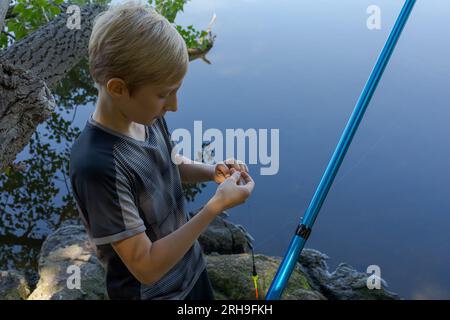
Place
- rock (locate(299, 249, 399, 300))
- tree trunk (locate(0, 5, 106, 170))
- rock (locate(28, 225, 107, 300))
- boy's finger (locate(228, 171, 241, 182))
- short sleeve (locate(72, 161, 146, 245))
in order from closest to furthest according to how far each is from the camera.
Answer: short sleeve (locate(72, 161, 146, 245)) → boy's finger (locate(228, 171, 241, 182)) → tree trunk (locate(0, 5, 106, 170)) → rock (locate(28, 225, 107, 300)) → rock (locate(299, 249, 399, 300))

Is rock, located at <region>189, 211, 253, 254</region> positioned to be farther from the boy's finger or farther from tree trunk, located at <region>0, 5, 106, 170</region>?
the boy's finger

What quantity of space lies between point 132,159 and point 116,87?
13 cm

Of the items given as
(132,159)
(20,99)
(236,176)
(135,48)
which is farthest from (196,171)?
(20,99)

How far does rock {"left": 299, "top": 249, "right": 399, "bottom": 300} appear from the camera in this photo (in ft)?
8.18

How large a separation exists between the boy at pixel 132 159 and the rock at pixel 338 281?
1.74 metres

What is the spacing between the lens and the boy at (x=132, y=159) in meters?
0.87

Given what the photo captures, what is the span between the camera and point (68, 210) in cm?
309

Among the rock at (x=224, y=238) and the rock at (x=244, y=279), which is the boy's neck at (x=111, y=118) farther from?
the rock at (x=224, y=238)

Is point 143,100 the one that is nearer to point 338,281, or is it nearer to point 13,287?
point 13,287

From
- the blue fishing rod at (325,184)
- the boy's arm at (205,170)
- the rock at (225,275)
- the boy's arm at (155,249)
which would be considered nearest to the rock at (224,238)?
the rock at (225,275)

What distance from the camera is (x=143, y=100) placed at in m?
0.92

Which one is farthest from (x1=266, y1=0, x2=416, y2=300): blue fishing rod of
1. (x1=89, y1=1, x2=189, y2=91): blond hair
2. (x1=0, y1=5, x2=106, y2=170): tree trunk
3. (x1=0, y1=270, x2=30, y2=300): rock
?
(x1=0, y1=270, x2=30, y2=300): rock

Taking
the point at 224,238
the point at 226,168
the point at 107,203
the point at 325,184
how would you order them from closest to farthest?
1. the point at 107,203
2. the point at 226,168
3. the point at 325,184
4. the point at 224,238
